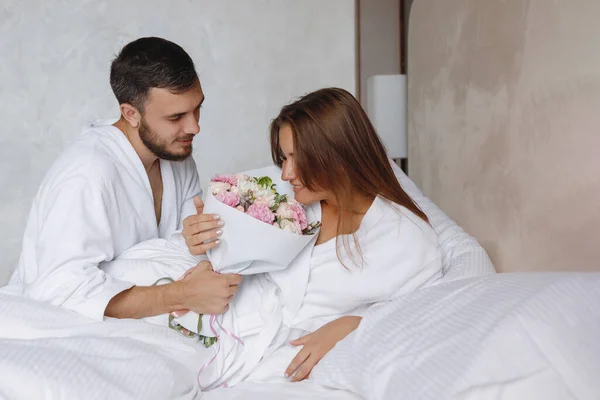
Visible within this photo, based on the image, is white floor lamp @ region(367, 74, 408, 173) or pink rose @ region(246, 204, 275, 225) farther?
white floor lamp @ region(367, 74, 408, 173)

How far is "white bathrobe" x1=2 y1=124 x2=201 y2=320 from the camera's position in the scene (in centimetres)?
188

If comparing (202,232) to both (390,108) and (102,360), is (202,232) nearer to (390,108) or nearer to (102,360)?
(102,360)

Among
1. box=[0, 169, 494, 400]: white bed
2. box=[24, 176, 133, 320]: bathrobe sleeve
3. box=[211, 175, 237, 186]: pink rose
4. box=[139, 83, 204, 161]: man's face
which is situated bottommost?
box=[0, 169, 494, 400]: white bed

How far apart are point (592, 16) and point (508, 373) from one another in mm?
858

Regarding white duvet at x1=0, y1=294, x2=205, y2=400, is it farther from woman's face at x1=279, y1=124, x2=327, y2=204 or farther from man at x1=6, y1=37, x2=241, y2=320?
woman's face at x1=279, y1=124, x2=327, y2=204

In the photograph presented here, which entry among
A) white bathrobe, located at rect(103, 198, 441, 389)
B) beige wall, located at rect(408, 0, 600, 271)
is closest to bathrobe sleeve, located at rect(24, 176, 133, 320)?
white bathrobe, located at rect(103, 198, 441, 389)

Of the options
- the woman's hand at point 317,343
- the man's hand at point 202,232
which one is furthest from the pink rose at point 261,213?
the woman's hand at point 317,343

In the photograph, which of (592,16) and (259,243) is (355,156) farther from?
(592,16)

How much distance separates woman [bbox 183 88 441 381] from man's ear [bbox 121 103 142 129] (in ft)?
1.65

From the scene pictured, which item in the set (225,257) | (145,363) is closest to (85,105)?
(225,257)

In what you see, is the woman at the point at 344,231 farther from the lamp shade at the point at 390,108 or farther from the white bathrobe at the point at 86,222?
the lamp shade at the point at 390,108

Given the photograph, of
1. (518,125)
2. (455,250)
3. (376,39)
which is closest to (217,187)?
(455,250)

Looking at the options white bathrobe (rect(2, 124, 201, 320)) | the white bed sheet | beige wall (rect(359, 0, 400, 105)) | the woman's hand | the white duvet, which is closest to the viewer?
the white duvet

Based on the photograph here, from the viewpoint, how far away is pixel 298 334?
1966mm
